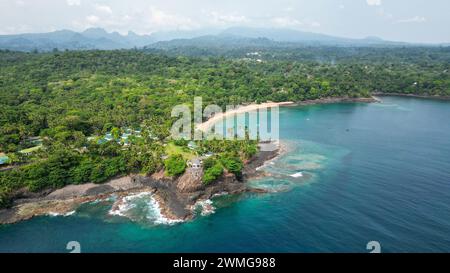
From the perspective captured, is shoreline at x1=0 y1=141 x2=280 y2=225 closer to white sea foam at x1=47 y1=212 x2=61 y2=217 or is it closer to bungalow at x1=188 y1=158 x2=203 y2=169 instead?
white sea foam at x1=47 y1=212 x2=61 y2=217

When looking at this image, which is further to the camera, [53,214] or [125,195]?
[125,195]

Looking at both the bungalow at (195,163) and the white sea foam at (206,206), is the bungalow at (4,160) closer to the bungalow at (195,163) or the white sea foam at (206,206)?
the bungalow at (195,163)

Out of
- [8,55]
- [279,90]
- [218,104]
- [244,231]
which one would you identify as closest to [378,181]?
[244,231]

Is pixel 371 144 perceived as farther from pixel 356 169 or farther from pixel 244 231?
pixel 244 231

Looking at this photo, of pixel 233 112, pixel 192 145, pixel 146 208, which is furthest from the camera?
pixel 233 112

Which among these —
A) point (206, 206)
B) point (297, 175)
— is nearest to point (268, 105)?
point (297, 175)

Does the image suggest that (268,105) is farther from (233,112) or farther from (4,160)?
(4,160)

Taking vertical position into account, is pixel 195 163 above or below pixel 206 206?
above
